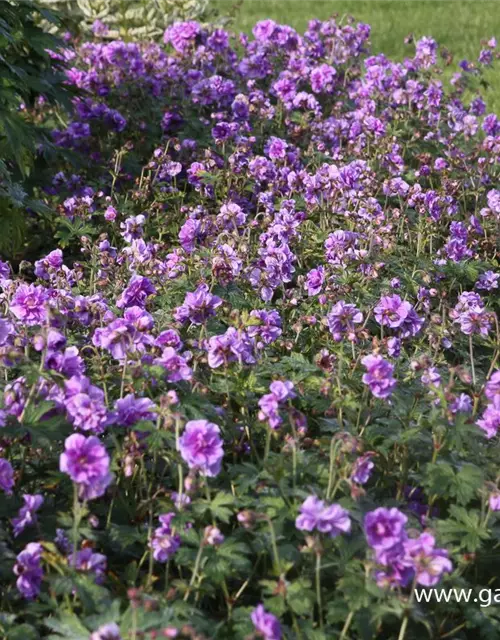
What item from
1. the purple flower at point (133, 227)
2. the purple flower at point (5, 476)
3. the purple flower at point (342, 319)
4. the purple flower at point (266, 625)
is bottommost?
the purple flower at point (266, 625)

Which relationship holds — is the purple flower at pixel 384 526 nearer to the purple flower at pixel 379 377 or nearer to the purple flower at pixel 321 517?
the purple flower at pixel 321 517

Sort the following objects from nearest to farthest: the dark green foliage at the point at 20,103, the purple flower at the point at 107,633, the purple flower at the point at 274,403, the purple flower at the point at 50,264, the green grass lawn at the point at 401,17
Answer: the purple flower at the point at 107,633 < the purple flower at the point at 274,403 < the purple flower at the point at 50,264 < the dark green foliage at the point at 20,103 < the green grass lawn at the point at 401,17

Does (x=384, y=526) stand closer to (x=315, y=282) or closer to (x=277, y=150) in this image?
(x=315, y=282)

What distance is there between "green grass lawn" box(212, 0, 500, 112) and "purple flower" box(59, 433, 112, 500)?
7.03 m

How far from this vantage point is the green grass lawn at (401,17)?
31.0ft

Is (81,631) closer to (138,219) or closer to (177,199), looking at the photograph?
(138,219)

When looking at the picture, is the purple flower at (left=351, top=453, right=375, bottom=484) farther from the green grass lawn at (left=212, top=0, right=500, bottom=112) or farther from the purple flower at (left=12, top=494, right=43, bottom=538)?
the green grass lawn at (left=212, top=0, right=500, bottom=112)

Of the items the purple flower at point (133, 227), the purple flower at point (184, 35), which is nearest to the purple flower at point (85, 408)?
the purple flower at point (133, 227)

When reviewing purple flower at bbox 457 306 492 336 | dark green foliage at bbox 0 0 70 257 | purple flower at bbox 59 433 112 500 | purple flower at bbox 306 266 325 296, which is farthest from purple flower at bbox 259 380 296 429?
dark green foliage at bbox 0 0 70 257

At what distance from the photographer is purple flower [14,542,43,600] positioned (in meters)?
2.17

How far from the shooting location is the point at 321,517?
6.98 ft

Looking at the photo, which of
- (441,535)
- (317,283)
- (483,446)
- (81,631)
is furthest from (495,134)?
(81,631)

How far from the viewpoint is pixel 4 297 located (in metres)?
3.15

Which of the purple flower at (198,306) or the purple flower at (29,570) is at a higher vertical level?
the purple flower at (198,306)
